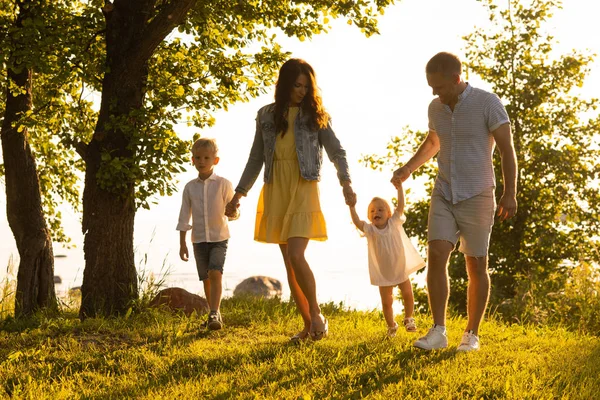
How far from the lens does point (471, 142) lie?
5.93m

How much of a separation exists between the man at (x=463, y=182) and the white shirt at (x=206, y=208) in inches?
106

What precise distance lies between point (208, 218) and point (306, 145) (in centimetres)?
188

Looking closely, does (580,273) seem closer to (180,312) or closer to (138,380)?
(180,312)

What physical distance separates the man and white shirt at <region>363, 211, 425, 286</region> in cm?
131

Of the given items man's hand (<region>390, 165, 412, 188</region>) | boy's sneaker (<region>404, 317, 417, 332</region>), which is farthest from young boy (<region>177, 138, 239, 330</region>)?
man's hand (<region>390, 165, 412, 188</region>)

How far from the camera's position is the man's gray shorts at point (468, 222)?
19.4 ft

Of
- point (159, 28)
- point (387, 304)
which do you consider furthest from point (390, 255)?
point (159, 28)

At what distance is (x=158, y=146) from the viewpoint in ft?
28.6

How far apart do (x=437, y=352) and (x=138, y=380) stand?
239cm

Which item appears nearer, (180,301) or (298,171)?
(298,171)

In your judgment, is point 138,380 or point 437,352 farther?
point 437,352

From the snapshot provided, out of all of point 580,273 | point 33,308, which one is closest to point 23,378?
point 33,308

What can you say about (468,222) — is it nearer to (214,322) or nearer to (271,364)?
(271,364)

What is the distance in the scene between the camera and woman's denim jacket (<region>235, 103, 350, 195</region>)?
648 centimetres
